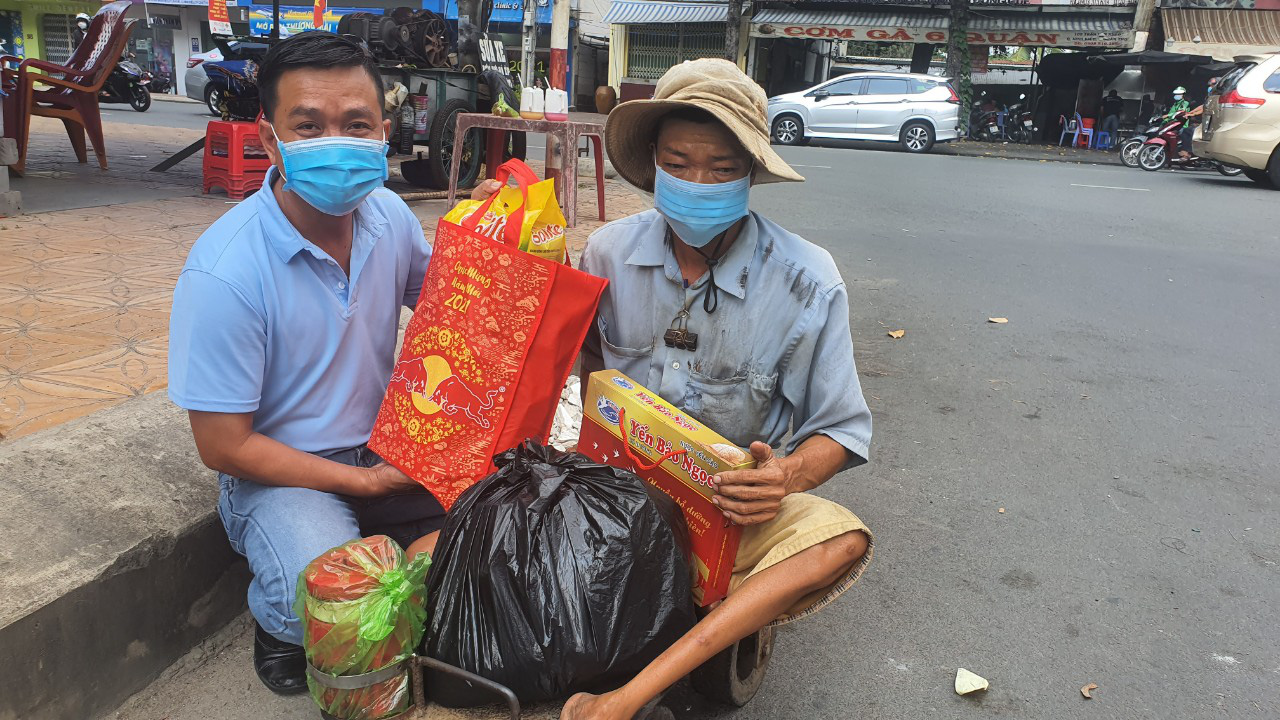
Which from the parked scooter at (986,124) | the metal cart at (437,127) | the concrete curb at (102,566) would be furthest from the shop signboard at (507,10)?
the concrete curb at (102,566)

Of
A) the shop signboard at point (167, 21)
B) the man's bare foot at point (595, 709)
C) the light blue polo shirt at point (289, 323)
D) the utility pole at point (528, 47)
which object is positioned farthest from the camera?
the shop signboard at point (167, 21)

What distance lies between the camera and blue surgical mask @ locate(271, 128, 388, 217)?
6.09 ft

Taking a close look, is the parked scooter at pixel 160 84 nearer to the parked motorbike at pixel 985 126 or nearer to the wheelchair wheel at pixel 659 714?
the parked motorbike at pixel 985 126

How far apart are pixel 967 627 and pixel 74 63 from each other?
8.08 meters

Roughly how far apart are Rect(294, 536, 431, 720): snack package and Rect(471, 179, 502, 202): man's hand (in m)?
0.81

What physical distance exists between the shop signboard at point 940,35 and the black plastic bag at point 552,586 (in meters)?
24.8

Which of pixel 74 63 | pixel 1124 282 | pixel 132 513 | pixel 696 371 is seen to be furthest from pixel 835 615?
pixel 74 63

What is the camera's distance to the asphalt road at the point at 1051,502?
2.11 m

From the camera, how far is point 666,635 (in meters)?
1.63

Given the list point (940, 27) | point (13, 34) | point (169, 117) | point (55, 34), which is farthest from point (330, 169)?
point (55, 34)

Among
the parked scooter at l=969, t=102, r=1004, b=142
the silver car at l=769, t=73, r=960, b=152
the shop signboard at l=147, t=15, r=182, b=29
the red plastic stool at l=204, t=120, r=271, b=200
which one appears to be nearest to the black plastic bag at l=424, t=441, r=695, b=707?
the red plastic stool at l=204, t=120, r=271, b=200

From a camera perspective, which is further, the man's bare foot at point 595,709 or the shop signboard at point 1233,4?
the shop signboard at point 1233,4

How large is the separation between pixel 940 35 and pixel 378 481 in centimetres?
2488

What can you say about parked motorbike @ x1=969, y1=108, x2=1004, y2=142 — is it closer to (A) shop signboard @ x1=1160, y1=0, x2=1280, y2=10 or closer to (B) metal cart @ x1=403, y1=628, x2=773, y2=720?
(A) shop signboard @ x1=1160, y1=0, x2=1280, y2=10
